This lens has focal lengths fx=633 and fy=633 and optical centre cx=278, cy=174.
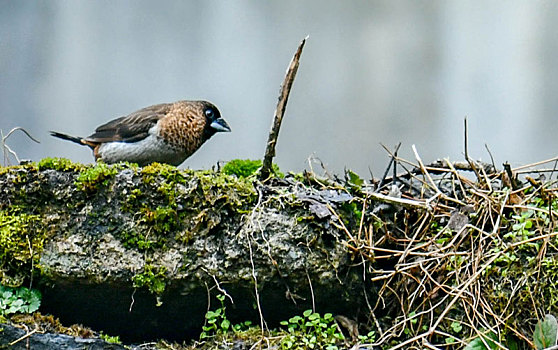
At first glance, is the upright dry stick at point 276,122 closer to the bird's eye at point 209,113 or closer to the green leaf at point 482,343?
the green leaf at point 482,343

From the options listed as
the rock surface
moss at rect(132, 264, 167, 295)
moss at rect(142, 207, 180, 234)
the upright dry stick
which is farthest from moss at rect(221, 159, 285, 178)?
moss at rect(132, 264, 167, 295)

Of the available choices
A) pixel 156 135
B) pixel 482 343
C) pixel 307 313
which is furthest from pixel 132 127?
pixel 482 343

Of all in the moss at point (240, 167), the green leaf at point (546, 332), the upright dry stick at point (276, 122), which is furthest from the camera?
the moss at point (240, 167)

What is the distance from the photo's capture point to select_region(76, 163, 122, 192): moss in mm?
1893

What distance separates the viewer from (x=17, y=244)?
1.81 m

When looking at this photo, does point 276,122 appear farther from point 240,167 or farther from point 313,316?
point 313,316

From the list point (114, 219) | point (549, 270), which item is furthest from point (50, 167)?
point (549, 270)

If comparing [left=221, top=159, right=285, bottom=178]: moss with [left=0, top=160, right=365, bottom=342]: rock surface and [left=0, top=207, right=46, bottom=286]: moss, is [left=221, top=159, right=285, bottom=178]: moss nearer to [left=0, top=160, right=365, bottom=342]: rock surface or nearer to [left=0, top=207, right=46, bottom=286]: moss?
[left=0, top=160, right=365, bottom=342]: rock surface

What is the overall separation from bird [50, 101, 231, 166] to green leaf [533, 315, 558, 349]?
1.88 meters

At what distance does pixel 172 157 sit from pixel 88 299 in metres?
1.25

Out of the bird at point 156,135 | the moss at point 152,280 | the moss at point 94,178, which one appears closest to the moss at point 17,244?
the moss at point 94,178

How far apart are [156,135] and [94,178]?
110 centimetres

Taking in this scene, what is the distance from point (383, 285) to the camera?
1.88 m

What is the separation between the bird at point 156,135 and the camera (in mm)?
2979
